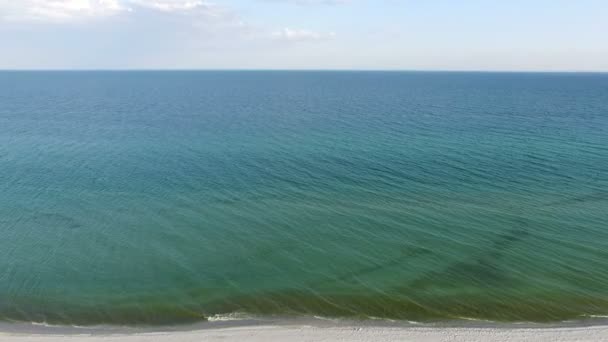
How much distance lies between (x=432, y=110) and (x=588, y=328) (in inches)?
3821

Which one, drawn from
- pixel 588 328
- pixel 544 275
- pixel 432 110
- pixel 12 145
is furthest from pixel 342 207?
pixel 432 110

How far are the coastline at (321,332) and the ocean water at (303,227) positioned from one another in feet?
3.35

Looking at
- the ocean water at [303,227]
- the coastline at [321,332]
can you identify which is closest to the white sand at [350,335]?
the coastline at [321,332]

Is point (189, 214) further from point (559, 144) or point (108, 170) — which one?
point (559, 144)

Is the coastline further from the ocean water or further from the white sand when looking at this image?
the ocean water

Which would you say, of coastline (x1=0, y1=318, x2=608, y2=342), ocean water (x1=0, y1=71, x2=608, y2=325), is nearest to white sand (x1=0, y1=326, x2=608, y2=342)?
coastline (x1=0, y1=318, x2=608, y2=342)

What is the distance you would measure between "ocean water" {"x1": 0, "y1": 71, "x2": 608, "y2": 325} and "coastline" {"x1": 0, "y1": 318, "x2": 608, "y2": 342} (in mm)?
1022

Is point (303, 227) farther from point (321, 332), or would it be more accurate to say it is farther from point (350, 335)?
point (350, 335)

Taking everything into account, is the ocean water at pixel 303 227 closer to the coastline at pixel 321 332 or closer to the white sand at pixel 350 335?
the coastline at pixel 321 332

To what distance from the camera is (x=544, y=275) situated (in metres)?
29.7

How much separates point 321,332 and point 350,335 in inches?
65.2

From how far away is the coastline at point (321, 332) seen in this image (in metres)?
22.9

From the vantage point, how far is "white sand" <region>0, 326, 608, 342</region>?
22766mm

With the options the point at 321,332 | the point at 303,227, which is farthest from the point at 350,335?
the point at 303,227
